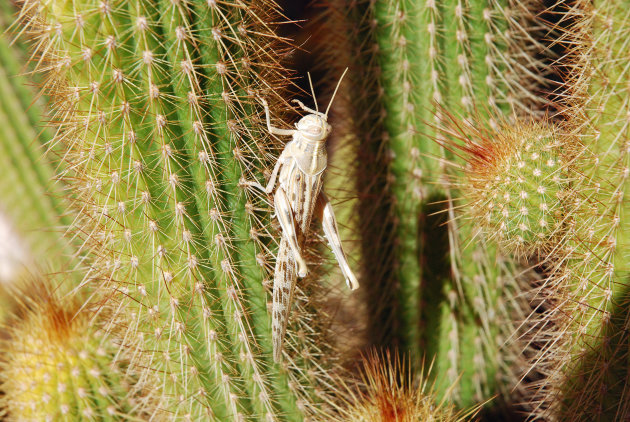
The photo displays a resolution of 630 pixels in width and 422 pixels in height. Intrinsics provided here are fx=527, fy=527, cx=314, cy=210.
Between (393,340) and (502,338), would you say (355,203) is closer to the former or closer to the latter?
(393,340)

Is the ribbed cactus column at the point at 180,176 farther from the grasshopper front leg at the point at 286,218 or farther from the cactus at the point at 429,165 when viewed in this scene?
the cactus at the point at 429,165

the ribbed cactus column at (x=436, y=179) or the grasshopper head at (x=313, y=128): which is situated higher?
the grasshopper head at (x=313, y=128)

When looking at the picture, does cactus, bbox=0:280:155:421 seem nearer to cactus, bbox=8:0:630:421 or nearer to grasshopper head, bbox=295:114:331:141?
cactus, bbox=8:0:630:421


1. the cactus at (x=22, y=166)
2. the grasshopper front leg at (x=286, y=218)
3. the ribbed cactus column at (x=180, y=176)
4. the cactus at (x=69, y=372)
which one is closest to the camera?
the ribbed cactus column at (x=180, y=176)

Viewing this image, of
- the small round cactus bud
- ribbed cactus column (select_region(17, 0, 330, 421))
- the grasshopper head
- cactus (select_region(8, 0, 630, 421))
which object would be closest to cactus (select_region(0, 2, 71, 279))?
cactus (select_region(8, 0, 630, 421))

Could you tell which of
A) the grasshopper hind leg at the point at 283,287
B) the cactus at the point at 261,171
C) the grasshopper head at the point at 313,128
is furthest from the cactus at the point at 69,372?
the grasshopper head at the point at 313,128

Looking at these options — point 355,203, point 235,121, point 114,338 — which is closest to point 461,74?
point 355,203

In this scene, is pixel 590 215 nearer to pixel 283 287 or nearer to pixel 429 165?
pixel 429 165
